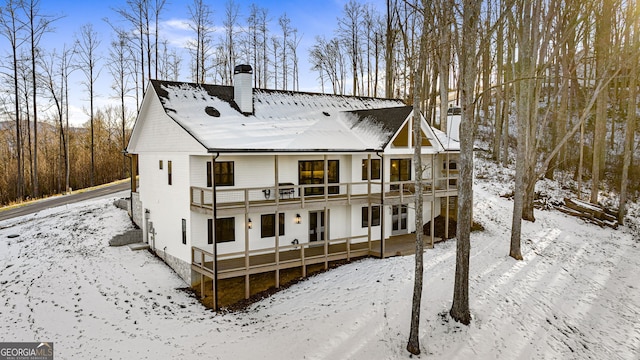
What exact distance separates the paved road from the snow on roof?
15.2 meters

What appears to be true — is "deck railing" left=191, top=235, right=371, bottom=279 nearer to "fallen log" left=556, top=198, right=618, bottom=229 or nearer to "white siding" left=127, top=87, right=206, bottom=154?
"white siding" left=127, top=87, right=206, bottom=154

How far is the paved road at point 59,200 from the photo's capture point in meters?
24.2

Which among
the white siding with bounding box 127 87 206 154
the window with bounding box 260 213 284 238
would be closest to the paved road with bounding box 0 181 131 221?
the white siding with bounding box 127 87 206 154

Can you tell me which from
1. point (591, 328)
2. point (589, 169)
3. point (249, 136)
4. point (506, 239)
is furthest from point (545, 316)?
point (589, 169)

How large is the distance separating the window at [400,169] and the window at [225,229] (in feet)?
27.5

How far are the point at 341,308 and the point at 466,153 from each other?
6.44 meters

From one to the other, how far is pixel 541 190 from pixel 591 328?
1485 cm

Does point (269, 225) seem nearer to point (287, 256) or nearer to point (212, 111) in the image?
point (287, 256)

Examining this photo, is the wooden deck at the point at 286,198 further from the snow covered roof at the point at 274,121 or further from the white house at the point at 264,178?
the snow covered roof at the point at 274,121

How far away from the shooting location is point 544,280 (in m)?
14.8

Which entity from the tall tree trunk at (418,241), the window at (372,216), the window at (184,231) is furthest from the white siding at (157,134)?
the window at (372,216)

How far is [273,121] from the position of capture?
A: 1788cm

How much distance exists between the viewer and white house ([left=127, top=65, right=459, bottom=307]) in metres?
14.8

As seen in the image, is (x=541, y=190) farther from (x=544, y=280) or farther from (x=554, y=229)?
(x=544, y=280)
